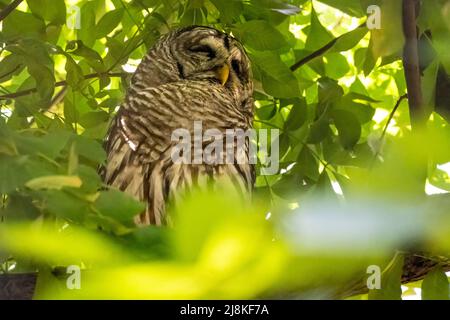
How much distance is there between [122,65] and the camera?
2.54 meters

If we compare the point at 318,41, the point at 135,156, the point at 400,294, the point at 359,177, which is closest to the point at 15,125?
the point at 135,156

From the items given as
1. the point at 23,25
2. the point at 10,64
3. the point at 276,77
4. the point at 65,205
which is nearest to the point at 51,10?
the point at 23,25

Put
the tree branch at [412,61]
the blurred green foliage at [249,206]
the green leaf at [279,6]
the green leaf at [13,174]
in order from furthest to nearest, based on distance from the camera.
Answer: the green leaf at [279,6] < the tree branch at [412,61] < the green leaf at [13,174] < the blurred green foliage at [249,206]

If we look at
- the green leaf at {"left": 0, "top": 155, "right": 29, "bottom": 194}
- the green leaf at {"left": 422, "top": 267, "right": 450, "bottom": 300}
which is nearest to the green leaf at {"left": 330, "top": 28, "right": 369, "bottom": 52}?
the green leaf at {"left": 422, "top": 267, "right": 450, "bottom": 300}

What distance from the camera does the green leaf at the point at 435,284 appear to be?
0.95 m

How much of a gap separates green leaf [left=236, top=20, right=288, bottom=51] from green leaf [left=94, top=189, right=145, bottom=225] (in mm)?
1315

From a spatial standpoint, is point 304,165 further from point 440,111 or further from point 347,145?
point 440,111

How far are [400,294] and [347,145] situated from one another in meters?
1.17

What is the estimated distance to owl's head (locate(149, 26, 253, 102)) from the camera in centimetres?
237

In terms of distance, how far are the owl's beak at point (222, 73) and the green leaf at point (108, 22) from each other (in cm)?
43

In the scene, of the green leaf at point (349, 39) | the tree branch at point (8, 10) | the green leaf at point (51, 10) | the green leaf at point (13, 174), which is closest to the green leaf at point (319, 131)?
the green leaf at point (349, 39)

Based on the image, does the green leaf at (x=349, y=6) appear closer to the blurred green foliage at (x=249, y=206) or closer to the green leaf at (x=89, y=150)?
the blurred green foliage at (x=249, y=206)

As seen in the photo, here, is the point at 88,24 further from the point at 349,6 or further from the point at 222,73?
the point at 349,6

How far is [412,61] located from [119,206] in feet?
3.64
